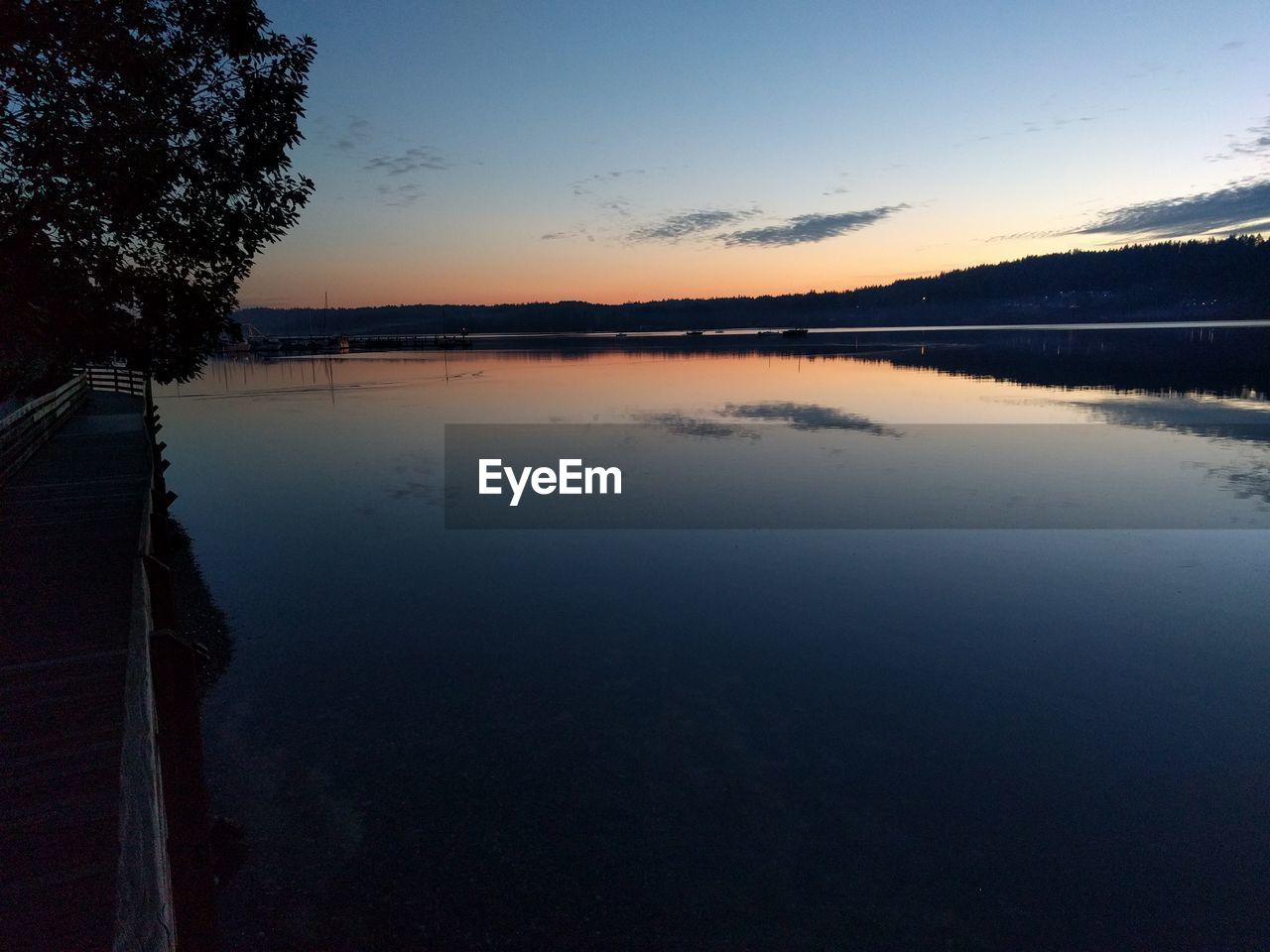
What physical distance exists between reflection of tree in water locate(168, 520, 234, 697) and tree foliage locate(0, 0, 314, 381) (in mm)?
4239

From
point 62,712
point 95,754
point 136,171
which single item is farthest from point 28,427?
point 95,754

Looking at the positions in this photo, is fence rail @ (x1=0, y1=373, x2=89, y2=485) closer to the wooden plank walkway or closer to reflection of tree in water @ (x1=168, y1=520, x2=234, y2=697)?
the wooden plank walkway

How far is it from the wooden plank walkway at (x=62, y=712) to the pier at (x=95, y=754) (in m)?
0.01

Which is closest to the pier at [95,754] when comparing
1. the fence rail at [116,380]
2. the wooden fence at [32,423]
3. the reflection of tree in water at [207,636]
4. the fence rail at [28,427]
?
the reflection of tree in water at [207,636]

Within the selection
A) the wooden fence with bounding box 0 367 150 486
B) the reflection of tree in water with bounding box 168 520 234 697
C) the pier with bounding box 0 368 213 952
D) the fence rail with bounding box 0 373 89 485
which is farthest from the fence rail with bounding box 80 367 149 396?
the pier with bounding box 0 368 213 952

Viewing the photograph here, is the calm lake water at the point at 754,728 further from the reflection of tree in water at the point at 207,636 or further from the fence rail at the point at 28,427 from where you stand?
the fence rail at the point at 28,427

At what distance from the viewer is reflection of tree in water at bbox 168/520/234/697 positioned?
1011 cm

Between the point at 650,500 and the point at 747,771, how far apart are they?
1147cm

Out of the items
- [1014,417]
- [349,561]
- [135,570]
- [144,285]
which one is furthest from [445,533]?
[1014,417]

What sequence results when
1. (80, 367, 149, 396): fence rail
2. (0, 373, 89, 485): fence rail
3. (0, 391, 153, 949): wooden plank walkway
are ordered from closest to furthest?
(0, 391, 153, 949): wooden plank walkway < (0, 373, 89, 485): fence rail < (80, 367, 149, 396): fence rail

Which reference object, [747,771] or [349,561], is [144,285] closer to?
[349,561]

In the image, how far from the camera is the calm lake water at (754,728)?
19.1 ft

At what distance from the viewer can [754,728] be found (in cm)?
830

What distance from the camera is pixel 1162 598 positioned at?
38.5 feet
